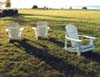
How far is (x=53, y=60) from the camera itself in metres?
11.4

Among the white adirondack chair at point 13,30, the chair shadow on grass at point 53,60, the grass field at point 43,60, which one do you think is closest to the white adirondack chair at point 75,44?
the grass field at point 43,60

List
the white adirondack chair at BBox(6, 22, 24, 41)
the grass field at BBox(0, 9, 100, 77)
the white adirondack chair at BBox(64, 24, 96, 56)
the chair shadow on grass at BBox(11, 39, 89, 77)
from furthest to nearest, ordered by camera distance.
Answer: the white adirondack chair at BBox(6, 22, 24, 41) → the white adirondack chair at BBox(64, 24, 96, 56) → the chair shadow on grass at BBox(11, 39, 89, 77) → the grass field at BBox(0, 9, 100, 77)

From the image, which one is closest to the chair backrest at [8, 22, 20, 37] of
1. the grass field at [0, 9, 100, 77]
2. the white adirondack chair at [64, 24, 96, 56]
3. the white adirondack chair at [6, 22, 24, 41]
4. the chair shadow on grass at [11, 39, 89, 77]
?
the white adirondack chair at [6, 22, 24, 41]

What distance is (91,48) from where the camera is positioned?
40.1 ft

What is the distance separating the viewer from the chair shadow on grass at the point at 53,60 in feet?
34.0

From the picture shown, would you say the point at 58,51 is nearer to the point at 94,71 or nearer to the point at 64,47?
the point at 64,47

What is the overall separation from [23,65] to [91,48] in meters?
3.03

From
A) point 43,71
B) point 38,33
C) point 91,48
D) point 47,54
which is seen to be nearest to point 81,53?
point 91,48

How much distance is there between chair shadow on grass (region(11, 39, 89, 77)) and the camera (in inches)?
408

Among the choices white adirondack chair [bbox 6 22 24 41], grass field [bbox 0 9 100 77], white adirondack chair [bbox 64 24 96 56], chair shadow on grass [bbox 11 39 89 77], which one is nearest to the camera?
grass field [bbox 0 9 100 77]

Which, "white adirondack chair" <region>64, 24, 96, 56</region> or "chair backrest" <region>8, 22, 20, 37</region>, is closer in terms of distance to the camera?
"white adirondack chair" <region>64, 24, 96, 56</region>

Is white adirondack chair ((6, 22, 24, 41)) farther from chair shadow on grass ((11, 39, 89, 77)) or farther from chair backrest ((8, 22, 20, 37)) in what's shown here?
chair shadow on grass ((11, 39, 89, 77))

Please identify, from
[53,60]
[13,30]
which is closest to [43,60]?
[53,60]

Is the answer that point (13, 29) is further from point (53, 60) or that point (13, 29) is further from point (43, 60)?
point (53, 60)
